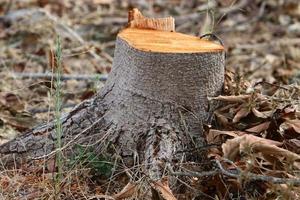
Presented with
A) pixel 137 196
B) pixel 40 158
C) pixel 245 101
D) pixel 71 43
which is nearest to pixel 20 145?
pixel 40 158

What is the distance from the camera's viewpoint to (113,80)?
3.05 metres

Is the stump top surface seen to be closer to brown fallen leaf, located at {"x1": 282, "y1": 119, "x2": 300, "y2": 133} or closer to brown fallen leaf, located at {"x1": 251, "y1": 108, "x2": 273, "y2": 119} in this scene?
brown fallen leaf, located at {"x1": 251, "y1": 108, "x2": 273, "y2": 119}

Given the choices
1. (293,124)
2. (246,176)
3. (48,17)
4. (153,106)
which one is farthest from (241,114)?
(48,17)

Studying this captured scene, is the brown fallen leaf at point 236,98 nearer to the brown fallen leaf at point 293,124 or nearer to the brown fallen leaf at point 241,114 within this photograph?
the brown fallen leaf at point 241,114

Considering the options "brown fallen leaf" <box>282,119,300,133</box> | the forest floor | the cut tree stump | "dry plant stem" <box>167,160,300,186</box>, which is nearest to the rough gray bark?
the cut tree stump

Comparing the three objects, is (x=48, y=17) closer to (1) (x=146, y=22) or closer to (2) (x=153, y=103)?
(1) (x=146, y=22)

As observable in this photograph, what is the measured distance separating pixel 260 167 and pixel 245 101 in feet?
1.24

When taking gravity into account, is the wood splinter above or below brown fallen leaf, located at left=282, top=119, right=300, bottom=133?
above

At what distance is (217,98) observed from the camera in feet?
9.55

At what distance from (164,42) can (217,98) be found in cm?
33

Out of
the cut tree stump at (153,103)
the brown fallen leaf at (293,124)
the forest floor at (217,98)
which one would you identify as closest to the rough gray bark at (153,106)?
the cut tree stump at (153,103)

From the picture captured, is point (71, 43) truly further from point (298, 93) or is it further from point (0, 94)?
point (298, 93)

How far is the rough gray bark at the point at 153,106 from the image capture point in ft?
9.34

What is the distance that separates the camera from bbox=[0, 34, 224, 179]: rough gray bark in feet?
9.34
